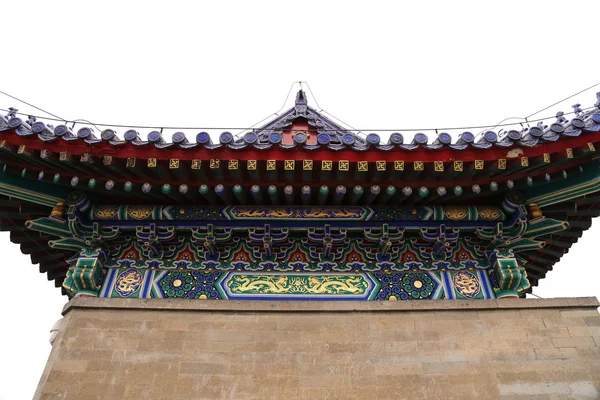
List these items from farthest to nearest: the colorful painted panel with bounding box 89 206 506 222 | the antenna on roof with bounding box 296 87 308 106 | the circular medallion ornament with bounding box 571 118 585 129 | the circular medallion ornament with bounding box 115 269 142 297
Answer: the antenna on roof with bounding box 296 87 308 106
the colorful painted panel with bounding box 89 206 506 222
the circular medallion ornament with bounding box 115 269 142 297
the circular medallion ornament with bounding box 571 118 585 129

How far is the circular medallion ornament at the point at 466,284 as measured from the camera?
6230mm

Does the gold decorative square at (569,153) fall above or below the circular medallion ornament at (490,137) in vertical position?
below

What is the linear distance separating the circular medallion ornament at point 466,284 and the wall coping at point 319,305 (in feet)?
1.38

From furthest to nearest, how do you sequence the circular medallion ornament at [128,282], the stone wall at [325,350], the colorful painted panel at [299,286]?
the circular medallion ornament at [128,282] → the colorful painted panel at [299,286] → the stone wall at [325,350]

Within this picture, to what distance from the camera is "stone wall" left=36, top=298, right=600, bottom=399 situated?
514cm

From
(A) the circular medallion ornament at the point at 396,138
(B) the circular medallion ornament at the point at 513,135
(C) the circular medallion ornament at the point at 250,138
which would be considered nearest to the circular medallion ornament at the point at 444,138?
(A) the circular medallion ornament at the point at 396,138

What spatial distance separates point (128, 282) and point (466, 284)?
441 centimetres

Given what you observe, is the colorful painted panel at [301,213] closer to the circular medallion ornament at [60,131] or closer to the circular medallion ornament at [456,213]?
the circular medallion ornament at [456,213]

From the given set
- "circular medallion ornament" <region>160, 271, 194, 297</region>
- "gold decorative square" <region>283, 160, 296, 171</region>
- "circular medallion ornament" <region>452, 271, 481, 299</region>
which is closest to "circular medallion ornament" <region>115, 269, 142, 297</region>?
"circular medallion ornament" <region>160, 271, 194, 297</region>

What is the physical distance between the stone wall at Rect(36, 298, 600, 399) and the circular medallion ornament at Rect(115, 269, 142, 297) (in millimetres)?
473

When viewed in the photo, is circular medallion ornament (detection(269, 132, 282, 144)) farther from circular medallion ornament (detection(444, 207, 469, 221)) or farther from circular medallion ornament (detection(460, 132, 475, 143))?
circular medallion ornament (detection(444, 207, 469, 221))

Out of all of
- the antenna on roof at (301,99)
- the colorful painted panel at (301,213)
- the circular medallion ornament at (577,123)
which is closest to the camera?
the circular medallion ornament at (577,123)

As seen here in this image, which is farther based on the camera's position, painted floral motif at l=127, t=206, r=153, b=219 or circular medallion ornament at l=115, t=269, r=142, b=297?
painted floral motif at l=127, t=206, r=153, b=219

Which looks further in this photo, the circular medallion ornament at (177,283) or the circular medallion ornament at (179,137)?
the circular medallion ornament at (177,283)
